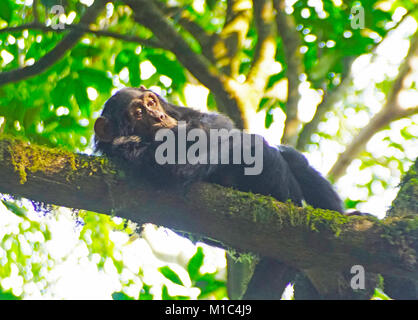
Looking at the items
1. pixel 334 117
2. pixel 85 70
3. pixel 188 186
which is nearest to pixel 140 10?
pixel 85 70

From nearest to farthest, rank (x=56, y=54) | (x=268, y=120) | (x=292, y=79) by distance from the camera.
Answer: (x=56, y=54), (x=292, y=79), (x=268, y=120)

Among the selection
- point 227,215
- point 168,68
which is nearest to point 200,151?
point 227,215

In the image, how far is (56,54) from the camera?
4629mm

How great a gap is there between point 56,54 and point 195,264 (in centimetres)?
261

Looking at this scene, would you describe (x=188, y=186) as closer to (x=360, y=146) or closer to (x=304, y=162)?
(x=304, y=162)

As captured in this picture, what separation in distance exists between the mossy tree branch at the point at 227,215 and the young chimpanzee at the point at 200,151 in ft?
0.60

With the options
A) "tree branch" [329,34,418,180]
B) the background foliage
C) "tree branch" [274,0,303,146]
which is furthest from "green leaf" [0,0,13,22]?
"tree branch" [329,34,418,180]

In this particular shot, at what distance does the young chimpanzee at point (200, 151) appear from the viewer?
3.48m

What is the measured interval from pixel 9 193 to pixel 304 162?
2.67 metres

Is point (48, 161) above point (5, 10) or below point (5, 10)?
below

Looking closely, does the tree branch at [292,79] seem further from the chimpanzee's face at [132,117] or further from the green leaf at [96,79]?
the green leaf at [96,79]

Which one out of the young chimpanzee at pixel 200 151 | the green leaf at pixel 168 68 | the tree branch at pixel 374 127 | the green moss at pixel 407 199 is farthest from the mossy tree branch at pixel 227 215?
the tree branch at pixel 374 127

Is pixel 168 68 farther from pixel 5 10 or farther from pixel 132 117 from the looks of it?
pixel 5 10
